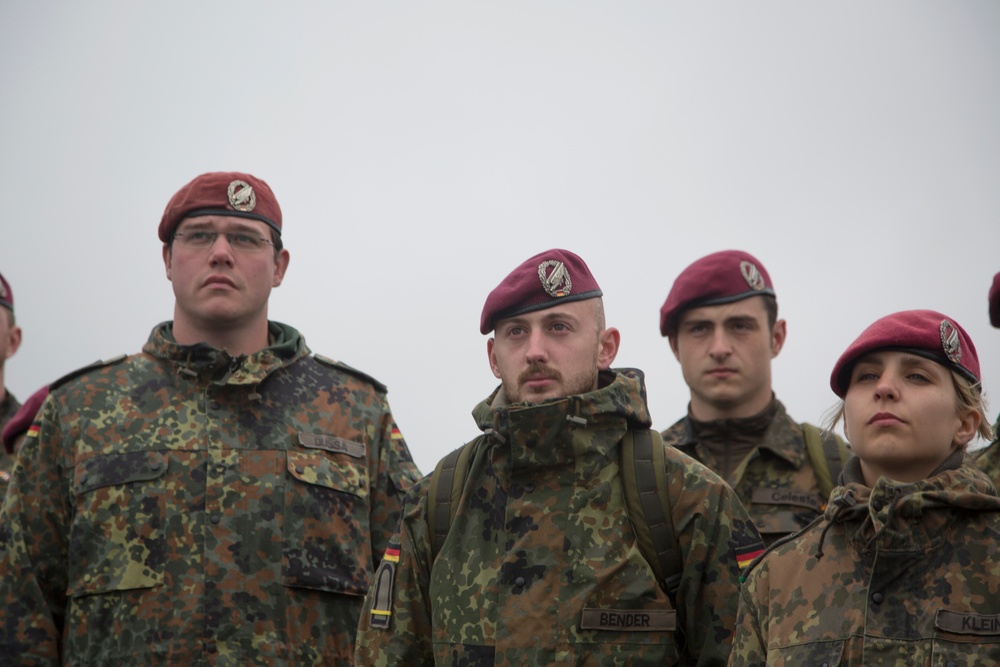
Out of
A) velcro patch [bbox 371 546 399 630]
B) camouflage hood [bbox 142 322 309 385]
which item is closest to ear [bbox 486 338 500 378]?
velcro patch [bbox 371 546 399 630]

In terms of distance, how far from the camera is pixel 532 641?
6.17 meters

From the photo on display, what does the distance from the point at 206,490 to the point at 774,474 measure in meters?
3.60

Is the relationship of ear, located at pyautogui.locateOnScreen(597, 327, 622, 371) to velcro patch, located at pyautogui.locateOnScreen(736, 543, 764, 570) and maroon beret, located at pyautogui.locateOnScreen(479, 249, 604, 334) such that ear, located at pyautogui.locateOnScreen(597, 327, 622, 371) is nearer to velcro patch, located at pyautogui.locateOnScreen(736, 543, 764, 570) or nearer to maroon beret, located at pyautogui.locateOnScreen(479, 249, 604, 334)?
maroon beret, located at pyautogui.locateOnScreen(479, 249, 604, 334)

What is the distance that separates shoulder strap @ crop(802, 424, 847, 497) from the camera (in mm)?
8492

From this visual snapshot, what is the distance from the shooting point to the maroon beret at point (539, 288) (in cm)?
691

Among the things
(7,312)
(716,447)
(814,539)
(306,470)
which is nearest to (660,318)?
(716,447)

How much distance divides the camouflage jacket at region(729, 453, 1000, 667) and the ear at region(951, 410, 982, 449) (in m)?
0.16

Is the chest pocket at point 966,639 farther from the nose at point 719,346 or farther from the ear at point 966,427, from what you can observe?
the nose at point 719,346

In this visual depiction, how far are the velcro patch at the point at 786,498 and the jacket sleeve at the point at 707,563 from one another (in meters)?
2.20

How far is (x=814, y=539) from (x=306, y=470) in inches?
118

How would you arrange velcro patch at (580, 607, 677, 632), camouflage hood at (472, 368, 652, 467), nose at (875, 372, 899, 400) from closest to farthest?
nose at (875, 372, 899, 400)
velcro patch at (580, 607, 677, 632)
camouflage hood at (472, 368, 652, 467)

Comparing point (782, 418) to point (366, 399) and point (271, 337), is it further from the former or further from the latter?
point (271, 337)

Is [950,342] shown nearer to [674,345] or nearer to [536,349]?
[536,349]

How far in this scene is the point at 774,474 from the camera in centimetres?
868
